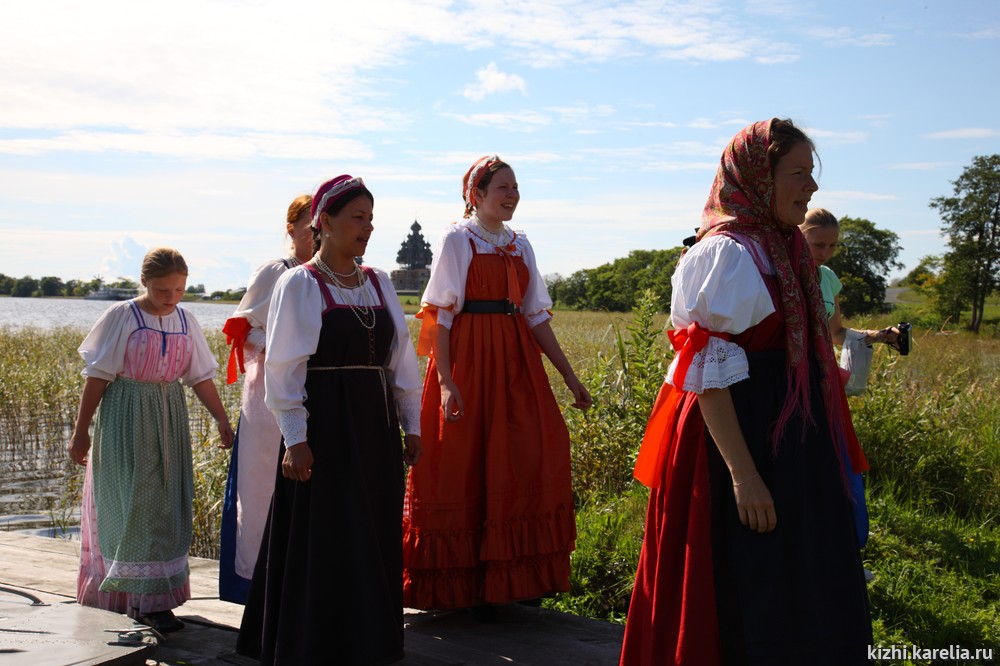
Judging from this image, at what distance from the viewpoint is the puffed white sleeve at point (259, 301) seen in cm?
365

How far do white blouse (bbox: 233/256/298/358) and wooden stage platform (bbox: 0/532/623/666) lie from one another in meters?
1.09

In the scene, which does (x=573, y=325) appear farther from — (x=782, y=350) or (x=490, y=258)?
(x=782, y=350)

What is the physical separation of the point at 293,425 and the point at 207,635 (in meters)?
1.16

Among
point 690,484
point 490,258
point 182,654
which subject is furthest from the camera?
point 490,258

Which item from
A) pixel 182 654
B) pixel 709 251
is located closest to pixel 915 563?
pixel 709 251

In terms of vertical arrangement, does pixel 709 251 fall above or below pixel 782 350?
above

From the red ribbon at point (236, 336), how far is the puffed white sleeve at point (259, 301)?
0.06 ft

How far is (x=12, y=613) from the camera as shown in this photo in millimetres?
2955

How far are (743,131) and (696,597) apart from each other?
1202 mm

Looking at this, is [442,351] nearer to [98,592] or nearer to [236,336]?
[236,336]

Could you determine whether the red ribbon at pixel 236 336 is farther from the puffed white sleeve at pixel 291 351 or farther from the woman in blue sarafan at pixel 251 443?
the puffed white sleeve at pixel 291 351

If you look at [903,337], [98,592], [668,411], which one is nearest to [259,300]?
[98,592]

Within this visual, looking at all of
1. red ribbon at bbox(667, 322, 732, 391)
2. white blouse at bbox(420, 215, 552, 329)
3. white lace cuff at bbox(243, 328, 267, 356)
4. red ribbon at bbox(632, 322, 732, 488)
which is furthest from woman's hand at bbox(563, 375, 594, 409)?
red ribbon at bbox(667, 322, 732, 391)

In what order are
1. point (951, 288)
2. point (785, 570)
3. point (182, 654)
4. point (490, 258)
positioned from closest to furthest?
point (785, 570) < point (182, 654) < point (490, 258) < point (951, 288)
